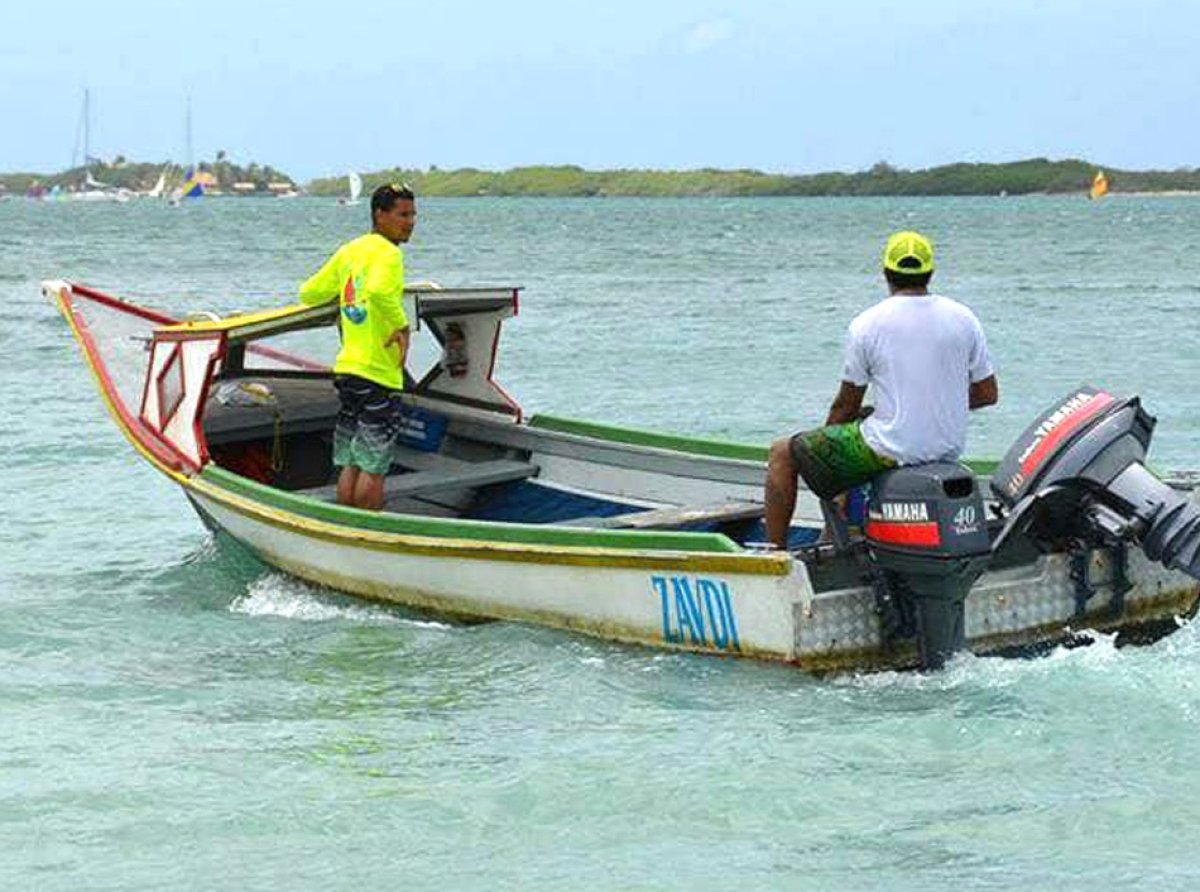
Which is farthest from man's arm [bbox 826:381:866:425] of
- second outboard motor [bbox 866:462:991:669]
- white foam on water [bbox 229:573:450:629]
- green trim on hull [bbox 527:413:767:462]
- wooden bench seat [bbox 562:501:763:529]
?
white foam on water [bbox 229:573:450:629]

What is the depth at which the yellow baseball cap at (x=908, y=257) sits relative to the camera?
8422mm

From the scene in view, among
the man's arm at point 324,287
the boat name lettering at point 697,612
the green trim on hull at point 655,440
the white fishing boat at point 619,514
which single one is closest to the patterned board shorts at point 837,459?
the white fishing boat at point 619,514

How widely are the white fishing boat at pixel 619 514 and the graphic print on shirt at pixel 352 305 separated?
0.22m

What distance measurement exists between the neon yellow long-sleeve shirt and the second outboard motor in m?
2.97

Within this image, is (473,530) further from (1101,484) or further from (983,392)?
(1101,484)

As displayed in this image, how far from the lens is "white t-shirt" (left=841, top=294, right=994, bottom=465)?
842cm

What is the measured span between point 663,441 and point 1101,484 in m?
3.25

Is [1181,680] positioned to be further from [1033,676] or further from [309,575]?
[309,575]

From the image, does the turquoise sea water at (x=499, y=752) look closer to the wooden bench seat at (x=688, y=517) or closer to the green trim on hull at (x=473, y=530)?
the green trim on hull at (x=473, y=530)

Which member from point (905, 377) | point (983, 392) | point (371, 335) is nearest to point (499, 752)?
point (905, 377)

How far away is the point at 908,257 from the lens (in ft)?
27.6

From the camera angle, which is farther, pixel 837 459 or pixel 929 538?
pixel 837 459

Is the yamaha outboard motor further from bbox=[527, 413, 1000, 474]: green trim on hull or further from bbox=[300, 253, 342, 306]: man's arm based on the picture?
bbox=[300, 253, 342, 306]: man's arm

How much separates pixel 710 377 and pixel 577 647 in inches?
648
